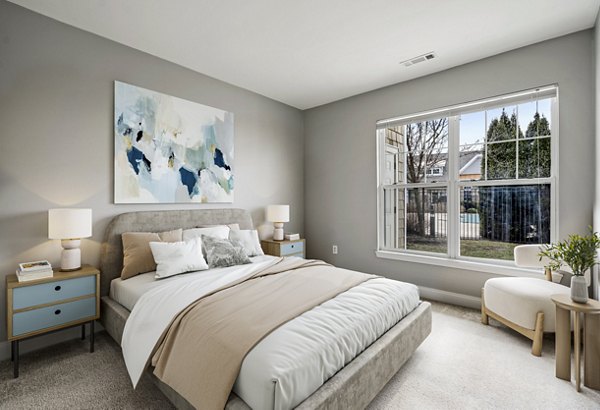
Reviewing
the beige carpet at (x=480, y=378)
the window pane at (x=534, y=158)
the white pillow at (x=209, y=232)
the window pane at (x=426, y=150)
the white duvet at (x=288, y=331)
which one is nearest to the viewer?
the white duvet at (x=288, y=331)

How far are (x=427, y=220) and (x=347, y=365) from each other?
266cm

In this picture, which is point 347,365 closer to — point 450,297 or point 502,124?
point 450,297

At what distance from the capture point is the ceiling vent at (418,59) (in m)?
3.10

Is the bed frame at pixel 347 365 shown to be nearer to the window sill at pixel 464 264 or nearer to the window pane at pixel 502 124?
the window sill at pixel 464 264

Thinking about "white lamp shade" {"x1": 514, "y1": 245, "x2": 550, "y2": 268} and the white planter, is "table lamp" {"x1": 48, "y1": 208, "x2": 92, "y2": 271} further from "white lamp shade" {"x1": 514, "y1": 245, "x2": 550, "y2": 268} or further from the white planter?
"white lamp shade" {"x1": 514, "y1": 245, "x2": 550, "y2": 268}

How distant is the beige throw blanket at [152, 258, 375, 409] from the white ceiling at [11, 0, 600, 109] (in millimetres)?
2202

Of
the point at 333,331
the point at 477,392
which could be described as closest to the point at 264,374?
the point at 333,331

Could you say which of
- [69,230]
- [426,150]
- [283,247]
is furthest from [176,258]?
[426,150]

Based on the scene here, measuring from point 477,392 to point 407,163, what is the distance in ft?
8.92

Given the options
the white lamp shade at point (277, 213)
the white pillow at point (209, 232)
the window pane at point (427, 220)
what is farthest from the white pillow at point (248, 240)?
the window pane at point (427, 220)

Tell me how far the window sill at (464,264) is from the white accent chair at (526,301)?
155mm

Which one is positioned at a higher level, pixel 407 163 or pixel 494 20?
pixel 494 20

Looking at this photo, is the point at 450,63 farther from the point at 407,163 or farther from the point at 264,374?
the point at 264,374

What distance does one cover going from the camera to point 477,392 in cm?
191
